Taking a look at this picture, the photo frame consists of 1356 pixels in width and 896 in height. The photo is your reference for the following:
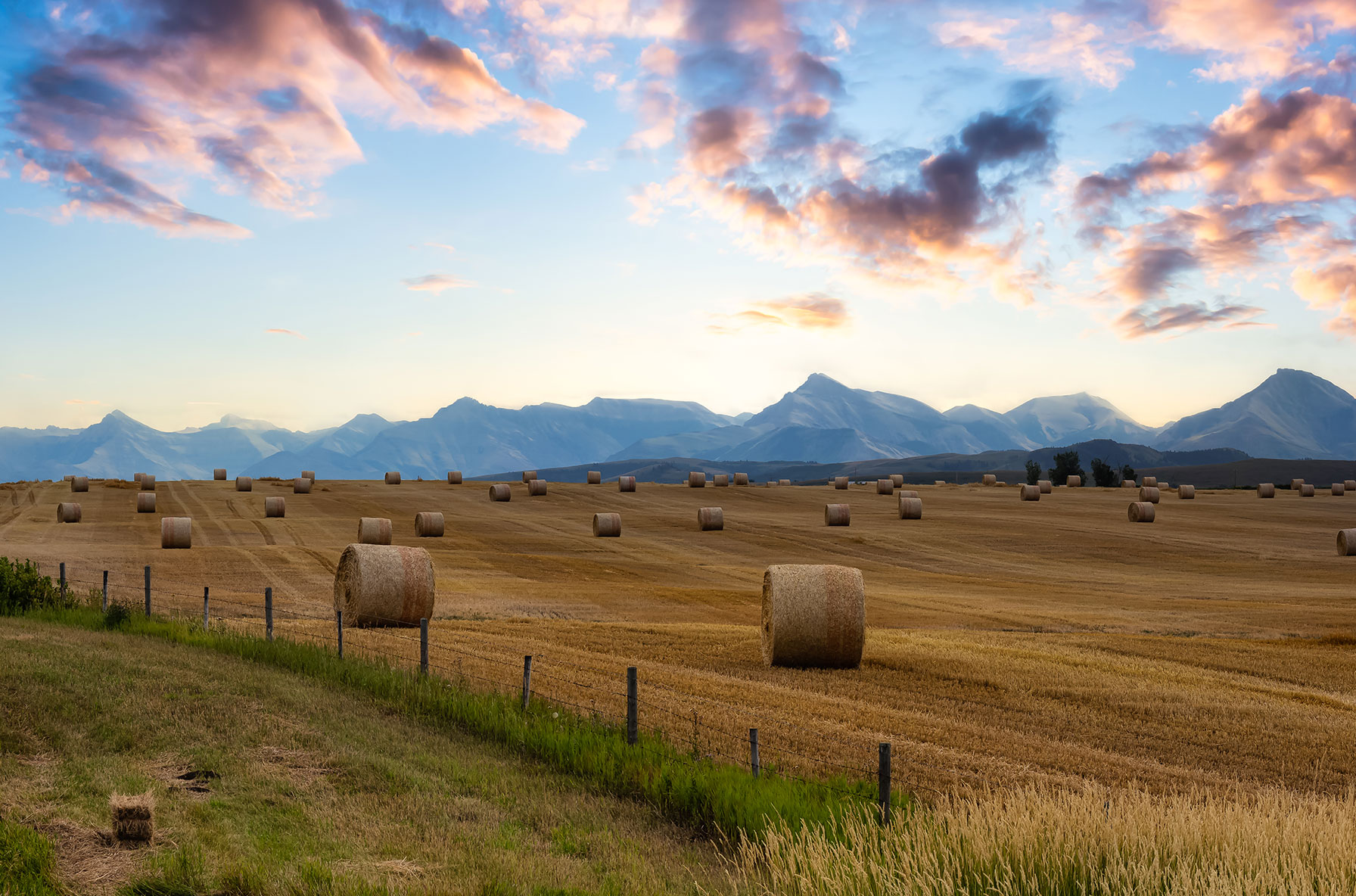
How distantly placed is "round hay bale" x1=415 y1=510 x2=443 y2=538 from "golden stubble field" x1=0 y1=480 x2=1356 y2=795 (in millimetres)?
707

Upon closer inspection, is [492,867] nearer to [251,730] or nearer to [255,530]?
[251,730]

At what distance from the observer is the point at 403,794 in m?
9.84

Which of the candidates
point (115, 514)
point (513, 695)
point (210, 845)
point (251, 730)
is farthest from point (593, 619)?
point (115, 514)

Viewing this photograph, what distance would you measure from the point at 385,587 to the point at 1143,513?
1943 inches

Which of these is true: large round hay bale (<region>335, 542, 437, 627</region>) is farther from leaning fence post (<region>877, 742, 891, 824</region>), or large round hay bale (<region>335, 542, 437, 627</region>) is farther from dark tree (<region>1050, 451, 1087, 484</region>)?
dark tree (<region>1050, 451, 1087, 484</region>)

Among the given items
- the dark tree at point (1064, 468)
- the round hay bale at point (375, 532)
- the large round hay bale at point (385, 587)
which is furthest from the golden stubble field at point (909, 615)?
the dark tree at point (1064, 468)

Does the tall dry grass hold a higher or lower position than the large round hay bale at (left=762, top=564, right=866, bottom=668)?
higher

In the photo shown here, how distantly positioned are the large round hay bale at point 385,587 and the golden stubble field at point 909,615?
3.22 ft

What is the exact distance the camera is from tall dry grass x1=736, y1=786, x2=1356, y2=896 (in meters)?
5.50

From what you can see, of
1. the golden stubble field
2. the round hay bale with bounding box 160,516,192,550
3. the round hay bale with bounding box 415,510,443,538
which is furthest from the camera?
the round hay bale with bounding box 415,510,443,538

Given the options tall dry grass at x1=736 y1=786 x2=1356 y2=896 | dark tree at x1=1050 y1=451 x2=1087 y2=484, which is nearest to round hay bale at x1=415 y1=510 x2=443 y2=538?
tall dry grass at x1=736 y1=786 x2=1356 y2=896

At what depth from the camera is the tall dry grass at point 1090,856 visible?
18.0 feet

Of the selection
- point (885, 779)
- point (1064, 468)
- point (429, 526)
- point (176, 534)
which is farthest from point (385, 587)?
point (1064, 468)

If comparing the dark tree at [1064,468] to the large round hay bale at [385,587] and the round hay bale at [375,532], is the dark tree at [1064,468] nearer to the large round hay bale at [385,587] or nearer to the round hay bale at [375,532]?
the round hay bale at [375,532]
